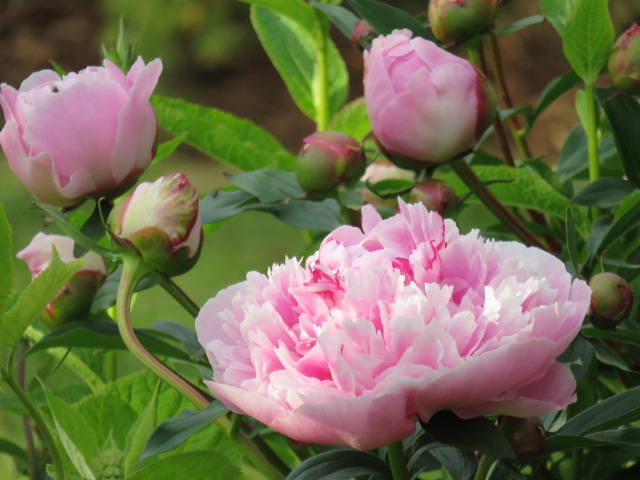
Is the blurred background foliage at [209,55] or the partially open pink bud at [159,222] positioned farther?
the blurred background foliage at [209,55]

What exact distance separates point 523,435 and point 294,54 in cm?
35

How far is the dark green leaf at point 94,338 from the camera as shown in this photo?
0.40m

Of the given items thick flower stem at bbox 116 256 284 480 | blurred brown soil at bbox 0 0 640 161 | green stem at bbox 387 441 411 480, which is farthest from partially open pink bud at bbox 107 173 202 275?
blurred brown soil at bbox 0 0 640 161

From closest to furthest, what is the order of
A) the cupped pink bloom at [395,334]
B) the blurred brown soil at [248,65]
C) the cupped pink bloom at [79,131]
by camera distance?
the cupped pink bloom at [395,334] < the cupped pink bloom at [79,131] < the blurred brown soil at [248,65]

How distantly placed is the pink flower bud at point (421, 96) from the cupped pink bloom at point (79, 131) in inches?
3.3

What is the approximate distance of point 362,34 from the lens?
47 centimetres

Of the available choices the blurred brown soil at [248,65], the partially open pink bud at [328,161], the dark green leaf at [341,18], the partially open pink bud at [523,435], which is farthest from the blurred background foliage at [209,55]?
the partially open pink bud at [523,435]

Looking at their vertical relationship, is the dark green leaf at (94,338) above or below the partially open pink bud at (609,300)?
below

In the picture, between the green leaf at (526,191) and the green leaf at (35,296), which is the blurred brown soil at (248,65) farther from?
the green leaf at (35,296)

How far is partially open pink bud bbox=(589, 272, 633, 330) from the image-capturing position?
331 mm

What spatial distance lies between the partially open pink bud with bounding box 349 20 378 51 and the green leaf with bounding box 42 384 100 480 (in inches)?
8.5

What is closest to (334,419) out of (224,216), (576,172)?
(224,216)

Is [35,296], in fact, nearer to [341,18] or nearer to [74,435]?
[74,435]

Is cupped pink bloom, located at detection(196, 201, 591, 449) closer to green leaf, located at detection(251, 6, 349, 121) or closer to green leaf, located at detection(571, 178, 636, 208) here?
green leaf, located at detection(571, 178, 636, 208)
